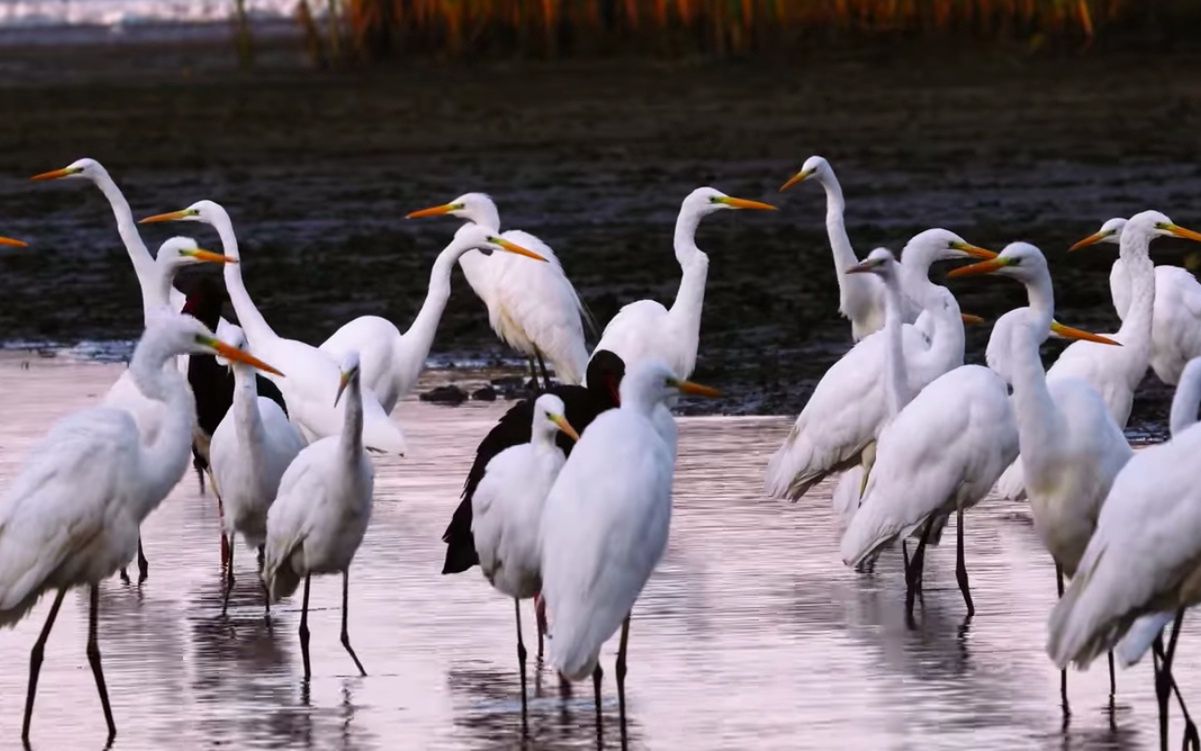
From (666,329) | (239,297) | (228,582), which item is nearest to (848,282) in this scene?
(666,329)

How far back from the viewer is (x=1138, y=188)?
22734mm

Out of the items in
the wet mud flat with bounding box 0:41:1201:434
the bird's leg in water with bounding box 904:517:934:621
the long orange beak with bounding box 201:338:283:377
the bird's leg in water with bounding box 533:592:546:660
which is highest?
the long orange beak with bounding box 201:338:283:377

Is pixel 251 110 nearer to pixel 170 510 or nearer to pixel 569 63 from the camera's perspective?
pixel 569 63

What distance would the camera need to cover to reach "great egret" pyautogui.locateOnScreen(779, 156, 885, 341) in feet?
43.5

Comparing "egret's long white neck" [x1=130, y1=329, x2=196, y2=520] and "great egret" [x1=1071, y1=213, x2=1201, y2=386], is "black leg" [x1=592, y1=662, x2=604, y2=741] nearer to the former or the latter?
"egret's long white neck" [x1=130, y1=329, x2=196, y2=520]

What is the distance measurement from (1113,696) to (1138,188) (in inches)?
600

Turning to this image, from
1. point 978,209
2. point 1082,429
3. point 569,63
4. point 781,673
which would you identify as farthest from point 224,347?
point 569,63

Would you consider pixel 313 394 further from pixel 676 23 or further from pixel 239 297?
pixel 676 23

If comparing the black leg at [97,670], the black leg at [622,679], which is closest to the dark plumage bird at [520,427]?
the black leg at [622,679]

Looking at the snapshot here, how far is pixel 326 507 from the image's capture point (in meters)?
8.71

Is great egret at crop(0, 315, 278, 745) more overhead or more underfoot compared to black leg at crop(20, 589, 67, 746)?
more overhead

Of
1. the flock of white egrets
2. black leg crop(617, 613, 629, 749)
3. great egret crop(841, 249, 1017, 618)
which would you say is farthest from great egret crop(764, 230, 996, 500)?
black leg crop(617, 613, 629, 749)

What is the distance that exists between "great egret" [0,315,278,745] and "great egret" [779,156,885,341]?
5.46 meters

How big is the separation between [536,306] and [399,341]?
2.30 m
